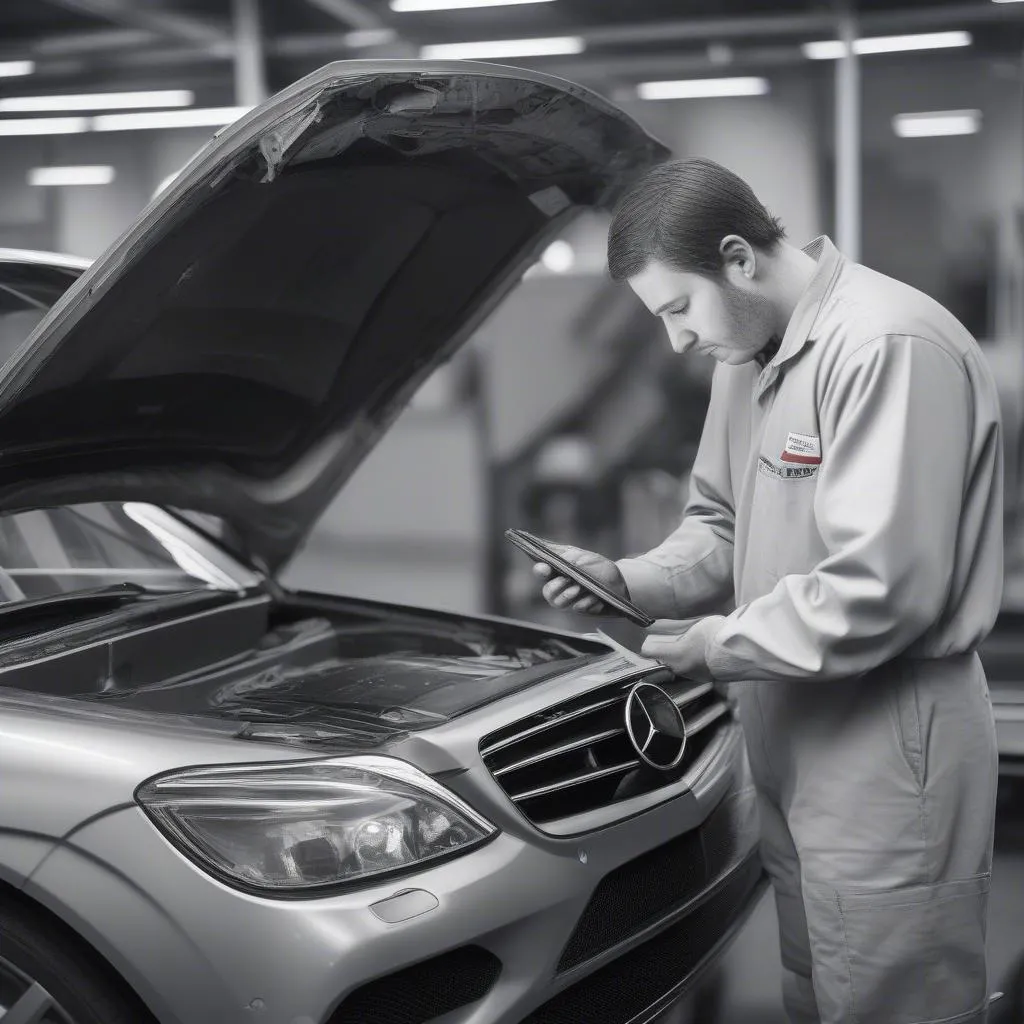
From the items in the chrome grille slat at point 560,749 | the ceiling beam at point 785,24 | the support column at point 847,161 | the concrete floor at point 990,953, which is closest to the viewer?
the chrome grille slat at point 560,749

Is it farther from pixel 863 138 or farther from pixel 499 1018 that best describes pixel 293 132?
pixel 863 138

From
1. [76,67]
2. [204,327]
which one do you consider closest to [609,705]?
[204,327]

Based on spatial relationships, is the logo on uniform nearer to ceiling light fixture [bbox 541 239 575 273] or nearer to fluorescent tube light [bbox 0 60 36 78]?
ceiling light fixture [bbox 541 239 575 273]

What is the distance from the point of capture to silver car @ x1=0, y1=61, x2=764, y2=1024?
5.64 feet

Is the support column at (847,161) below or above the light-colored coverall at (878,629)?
above

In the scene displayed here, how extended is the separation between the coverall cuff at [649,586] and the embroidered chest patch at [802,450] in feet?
1.48

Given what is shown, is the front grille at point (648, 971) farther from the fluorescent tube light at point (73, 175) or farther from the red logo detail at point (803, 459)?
the fluorescent tube light at point (73, 175)

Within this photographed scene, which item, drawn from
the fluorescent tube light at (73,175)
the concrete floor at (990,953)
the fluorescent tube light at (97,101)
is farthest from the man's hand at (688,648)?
the fluorescent tube light at (73,175)

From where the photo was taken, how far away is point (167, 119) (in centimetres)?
595

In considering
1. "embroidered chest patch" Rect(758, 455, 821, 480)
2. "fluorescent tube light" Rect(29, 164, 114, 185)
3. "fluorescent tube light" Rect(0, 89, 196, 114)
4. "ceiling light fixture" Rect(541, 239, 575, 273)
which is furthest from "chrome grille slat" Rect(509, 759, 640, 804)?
"fluorescent tube light" Rect(29, 164, 114, 185)

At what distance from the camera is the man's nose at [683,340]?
6.55 ft

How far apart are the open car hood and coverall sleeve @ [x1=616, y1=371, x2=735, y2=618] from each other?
60cm

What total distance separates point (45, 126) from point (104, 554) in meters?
4.12

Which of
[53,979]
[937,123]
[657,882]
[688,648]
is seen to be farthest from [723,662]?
[937,123]
